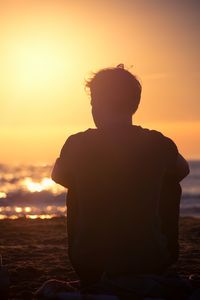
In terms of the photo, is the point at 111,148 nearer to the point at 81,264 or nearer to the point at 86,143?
the point at 86,143

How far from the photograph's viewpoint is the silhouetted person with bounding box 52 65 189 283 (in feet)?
13.4

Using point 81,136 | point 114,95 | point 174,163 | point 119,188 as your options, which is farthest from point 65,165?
point 174,163

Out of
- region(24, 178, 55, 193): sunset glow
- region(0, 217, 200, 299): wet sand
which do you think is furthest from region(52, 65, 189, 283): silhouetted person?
region(24, 178, 55, 193): sunset glow

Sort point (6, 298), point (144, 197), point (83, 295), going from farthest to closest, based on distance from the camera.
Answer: point (6, 298), point (144, 197), point (83, 295)

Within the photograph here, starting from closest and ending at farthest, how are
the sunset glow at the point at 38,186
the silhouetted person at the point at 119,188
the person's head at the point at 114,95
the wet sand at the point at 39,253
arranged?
the silhouetted person at the point at 119,188 < the person's head at the point at 114,95 < the wet sand at the point at 39,253 < the sunset glow at the point at 38,186

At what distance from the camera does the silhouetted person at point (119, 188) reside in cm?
407

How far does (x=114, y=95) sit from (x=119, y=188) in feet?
2.19

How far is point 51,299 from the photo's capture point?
3703mm

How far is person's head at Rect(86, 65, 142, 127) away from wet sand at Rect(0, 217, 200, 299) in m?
1.70

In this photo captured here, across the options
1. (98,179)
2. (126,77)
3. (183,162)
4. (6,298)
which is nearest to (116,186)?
(98,179)

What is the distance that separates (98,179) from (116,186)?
141 millimetres

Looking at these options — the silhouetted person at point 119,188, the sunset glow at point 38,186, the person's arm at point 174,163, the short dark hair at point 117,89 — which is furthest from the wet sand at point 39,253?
the sunset glow at point 38,186

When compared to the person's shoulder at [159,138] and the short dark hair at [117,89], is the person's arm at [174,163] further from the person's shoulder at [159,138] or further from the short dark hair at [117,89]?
the short dark hair at [117,89]

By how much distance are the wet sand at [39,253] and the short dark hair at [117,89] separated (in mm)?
1802
